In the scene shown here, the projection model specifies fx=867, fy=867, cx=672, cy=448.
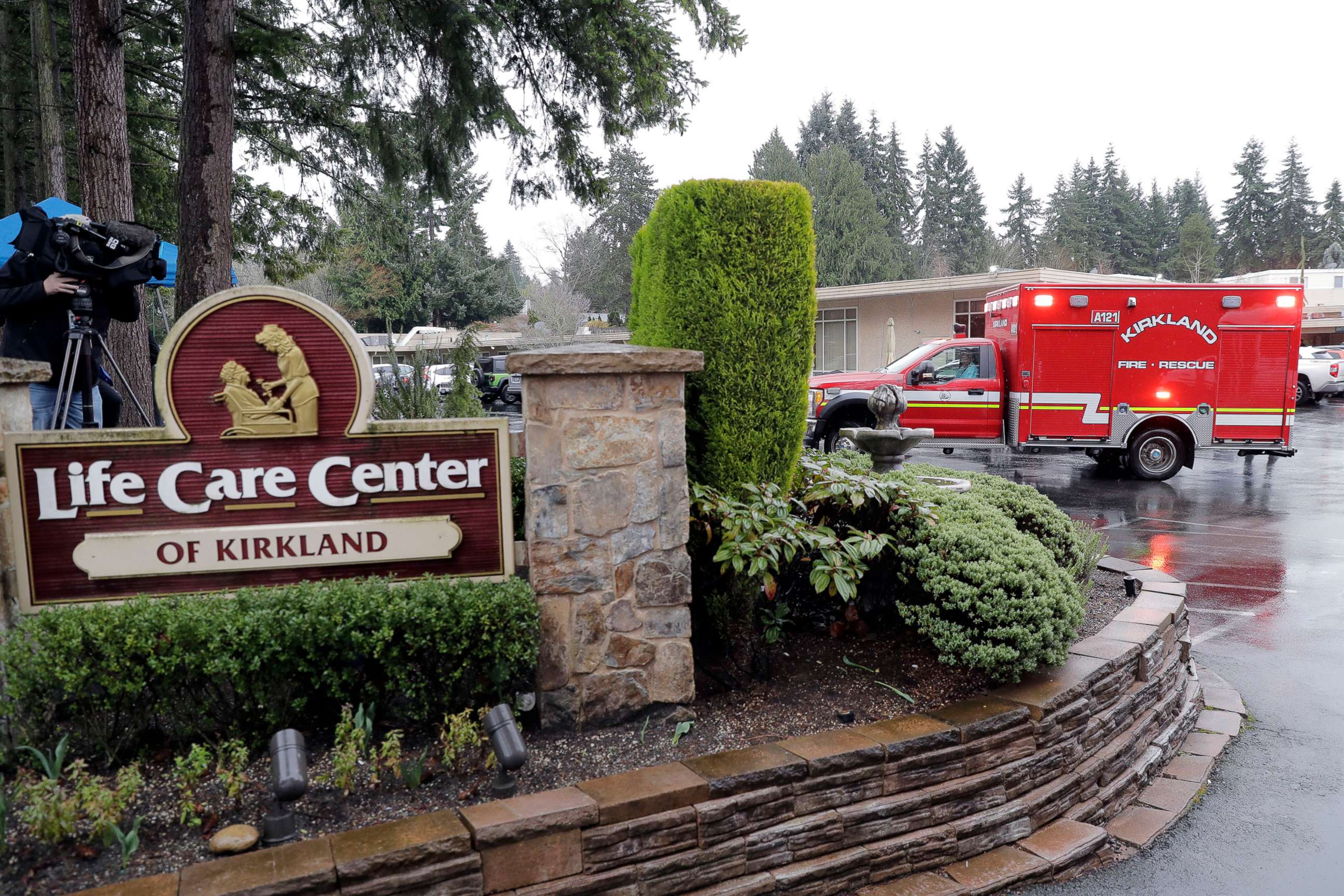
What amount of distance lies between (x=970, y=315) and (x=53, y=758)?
22.4m

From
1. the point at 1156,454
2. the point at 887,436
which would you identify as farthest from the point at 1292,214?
the point at 887,436

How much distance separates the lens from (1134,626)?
4664 mm

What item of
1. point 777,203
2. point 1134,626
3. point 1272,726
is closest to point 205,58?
point 777,203

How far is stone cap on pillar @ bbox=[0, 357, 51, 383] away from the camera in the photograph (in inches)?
121

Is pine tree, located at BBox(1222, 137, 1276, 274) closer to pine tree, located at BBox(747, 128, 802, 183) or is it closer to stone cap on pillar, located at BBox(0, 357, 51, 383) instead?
pine tree, located at BBox(747, 128, 802, 183)

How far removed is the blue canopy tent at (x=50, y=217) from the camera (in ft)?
20.5

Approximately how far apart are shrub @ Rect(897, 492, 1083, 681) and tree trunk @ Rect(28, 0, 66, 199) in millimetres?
11353

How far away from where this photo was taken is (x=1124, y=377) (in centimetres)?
1177

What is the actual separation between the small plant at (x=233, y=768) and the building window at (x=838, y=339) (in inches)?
860

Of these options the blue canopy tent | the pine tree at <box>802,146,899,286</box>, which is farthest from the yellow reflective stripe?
the pine tree at <box>802,146,899,286</box>

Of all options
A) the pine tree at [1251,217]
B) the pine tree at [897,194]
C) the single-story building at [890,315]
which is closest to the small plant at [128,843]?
the single-story building at [890,315]

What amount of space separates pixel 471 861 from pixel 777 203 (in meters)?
3.01

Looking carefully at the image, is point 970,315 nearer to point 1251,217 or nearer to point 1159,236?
point 1159,236

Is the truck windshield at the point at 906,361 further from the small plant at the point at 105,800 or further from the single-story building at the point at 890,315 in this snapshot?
the small plant at the point at 105,800
